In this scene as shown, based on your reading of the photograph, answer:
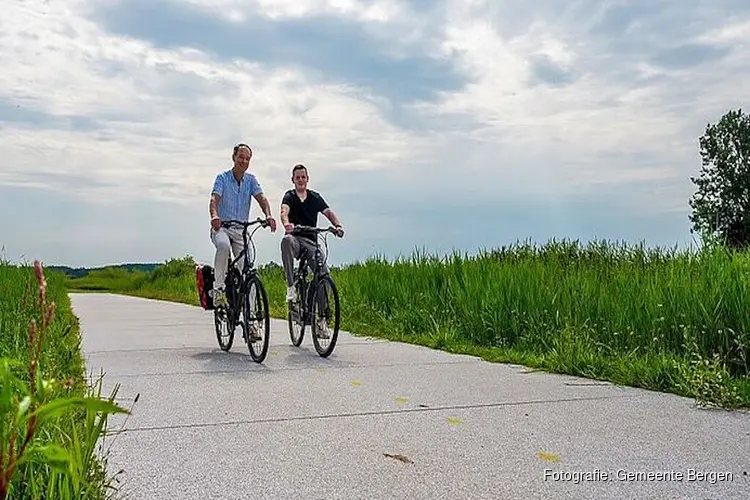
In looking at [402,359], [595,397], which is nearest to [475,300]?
[402,359]

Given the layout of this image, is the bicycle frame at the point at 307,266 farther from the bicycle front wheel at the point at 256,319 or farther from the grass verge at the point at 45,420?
the grass verge at the point at 45,420

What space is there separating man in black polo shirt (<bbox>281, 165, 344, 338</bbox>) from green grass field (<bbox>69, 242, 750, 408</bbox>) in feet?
5.47

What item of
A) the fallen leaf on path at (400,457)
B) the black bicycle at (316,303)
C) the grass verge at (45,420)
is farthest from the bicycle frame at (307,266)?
the fallen leaf on path at (400,457)

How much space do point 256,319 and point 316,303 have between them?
2.38 feet

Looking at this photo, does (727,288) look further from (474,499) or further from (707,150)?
(707,150)

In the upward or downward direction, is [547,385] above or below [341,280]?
below

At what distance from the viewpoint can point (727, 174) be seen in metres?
48.1

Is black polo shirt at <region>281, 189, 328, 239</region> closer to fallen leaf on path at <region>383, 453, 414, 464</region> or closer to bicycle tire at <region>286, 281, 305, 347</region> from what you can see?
bicycle tire at <region>286, 281, 305, 347</region>

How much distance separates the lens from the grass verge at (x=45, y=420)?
4.85ft

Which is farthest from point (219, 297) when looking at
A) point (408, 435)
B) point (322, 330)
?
point (408, 435)

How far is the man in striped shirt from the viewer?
8.25 m

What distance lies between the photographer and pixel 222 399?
18.7 feet

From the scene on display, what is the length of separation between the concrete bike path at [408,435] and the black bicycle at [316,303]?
2.14 feet

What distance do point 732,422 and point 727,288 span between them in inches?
87.1
